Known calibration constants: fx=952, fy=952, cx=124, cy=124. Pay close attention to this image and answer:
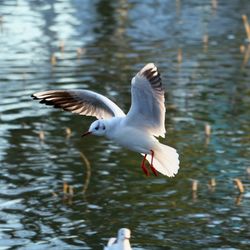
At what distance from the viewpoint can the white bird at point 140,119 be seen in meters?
8.43

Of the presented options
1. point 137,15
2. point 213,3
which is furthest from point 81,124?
point 213,3

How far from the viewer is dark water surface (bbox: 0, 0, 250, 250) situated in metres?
10.1

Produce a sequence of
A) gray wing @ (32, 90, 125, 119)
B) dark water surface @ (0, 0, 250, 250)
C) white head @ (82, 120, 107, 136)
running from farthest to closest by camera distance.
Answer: dark water surface @ (0, 0, 250, 250) < gray wing @ (32, 90, 125, 119) < white head @ (82, 120, 107, 136)

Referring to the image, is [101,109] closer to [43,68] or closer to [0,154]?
[0,154]

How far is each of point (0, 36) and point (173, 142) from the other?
7.91 metres

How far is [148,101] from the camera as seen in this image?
859 cm

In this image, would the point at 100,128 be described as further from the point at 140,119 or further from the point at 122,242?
the point at 122,242

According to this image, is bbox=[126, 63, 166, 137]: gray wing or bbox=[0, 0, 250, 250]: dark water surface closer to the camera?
bbox=[126, 63, 166, 137]: gray wing

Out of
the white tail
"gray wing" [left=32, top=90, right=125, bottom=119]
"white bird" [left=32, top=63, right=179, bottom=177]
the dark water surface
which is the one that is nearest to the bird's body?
"white bird" [left=32, top=63, right=179, bottom=177]

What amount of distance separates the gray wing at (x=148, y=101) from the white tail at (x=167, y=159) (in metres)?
0.16

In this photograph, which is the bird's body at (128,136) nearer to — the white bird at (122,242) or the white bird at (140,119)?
the white bird at (140,119)

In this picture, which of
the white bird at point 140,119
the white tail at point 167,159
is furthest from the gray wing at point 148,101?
the white tail at point 167,159

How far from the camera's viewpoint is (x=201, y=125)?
13734 millimetres

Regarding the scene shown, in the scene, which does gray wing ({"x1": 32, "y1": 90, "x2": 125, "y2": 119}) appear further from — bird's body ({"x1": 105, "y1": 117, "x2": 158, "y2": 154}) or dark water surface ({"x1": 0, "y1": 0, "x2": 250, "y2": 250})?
dark water surface ({"x1": 0, "y1": 0, "x2": 250, "y2": 250})
